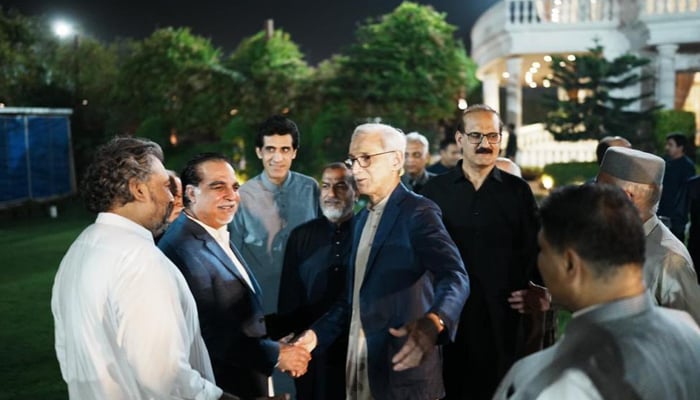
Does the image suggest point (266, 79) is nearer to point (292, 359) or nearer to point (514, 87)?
point (514, 87)

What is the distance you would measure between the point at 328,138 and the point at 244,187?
48.0 feet

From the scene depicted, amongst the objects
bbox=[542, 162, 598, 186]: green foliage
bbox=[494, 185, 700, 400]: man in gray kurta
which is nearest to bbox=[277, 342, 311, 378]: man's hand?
bbox=[494, 185, 700, 400]: man in gray kurta

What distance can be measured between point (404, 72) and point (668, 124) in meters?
7.23

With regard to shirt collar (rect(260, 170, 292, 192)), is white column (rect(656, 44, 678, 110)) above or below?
above

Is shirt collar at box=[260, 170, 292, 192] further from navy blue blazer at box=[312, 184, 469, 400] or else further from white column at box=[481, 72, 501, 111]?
white column at box=[481, 72, 501, 111]

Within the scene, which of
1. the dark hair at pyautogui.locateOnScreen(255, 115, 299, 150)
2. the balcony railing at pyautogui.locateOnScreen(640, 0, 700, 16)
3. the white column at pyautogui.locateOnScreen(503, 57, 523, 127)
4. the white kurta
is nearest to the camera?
the white kurta

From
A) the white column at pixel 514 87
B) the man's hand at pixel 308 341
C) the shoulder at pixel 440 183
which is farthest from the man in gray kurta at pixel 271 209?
the white column at pixel 514 87

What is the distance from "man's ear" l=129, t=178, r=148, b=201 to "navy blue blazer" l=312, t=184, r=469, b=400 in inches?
44.9

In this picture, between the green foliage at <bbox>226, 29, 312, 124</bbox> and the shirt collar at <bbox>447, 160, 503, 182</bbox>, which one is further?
the green foliage at <bbox>226, 29, 312, 124</bbox>

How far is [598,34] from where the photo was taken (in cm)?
1892

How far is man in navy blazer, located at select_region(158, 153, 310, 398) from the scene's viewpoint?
304 cm

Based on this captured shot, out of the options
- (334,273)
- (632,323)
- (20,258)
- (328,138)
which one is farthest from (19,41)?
(632,323)

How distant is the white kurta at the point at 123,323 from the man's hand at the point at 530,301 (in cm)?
217

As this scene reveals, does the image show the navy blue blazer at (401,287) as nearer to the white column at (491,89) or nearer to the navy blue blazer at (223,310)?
the navy blue blazer at (223,310)
